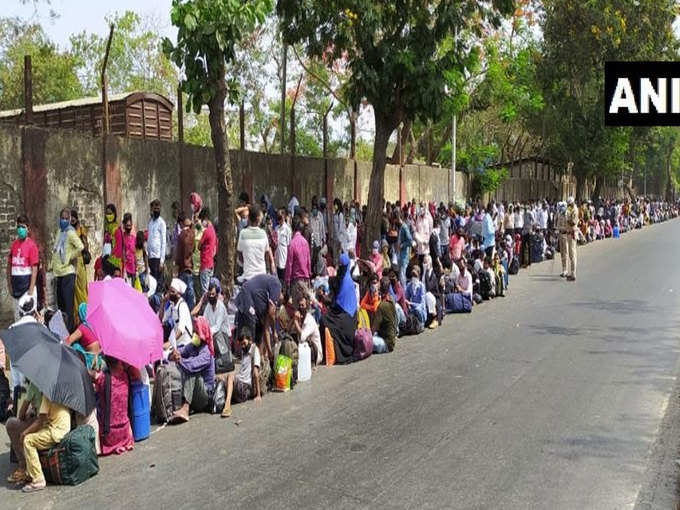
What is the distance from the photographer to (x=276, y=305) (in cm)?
948

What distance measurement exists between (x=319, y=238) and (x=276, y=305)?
625 centimetres

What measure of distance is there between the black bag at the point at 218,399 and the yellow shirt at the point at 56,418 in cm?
194

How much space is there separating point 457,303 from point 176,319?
674 cm

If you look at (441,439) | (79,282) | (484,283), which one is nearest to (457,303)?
Answer: (484,283)

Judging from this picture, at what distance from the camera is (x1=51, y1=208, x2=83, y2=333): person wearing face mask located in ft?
34.6

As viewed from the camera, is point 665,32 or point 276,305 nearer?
point 276,305

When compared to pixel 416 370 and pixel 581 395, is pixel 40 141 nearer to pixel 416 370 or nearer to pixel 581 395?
pixel 416 370

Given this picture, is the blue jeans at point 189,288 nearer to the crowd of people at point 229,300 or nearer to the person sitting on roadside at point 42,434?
the crowd of people at point 229,300

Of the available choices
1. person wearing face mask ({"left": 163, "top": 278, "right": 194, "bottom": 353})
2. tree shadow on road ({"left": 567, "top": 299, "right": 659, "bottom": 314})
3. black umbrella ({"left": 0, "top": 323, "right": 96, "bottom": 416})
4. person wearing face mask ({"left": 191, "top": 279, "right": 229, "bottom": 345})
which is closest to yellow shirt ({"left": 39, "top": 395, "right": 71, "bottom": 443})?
black umbrella ({"left": 0, "top": 323, "right": 96, "bottom": 416})

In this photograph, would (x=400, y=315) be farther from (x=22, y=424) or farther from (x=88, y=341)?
(x=22, y=424)

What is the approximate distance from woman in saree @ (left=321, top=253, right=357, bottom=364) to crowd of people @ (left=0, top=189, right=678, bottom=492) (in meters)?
0.02

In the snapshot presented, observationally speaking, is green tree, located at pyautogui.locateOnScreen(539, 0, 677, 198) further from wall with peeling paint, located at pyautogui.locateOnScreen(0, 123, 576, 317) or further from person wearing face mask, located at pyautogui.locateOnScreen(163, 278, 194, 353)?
person wearing face mask, located at pyautogui.locateOnScreen(163, 278, 194, 353)

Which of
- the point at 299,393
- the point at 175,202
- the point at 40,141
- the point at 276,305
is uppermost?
the point at 40,141

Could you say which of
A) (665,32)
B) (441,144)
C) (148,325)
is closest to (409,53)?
(148,325)
